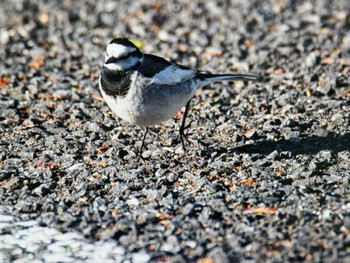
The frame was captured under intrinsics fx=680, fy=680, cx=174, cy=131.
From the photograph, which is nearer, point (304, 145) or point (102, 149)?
point (304, 145)

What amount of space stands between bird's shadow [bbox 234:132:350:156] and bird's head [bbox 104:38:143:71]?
137cm

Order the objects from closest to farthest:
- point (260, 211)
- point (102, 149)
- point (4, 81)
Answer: point (260, 211) < point (102, 149) < point (4, 81)

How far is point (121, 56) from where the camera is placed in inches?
243

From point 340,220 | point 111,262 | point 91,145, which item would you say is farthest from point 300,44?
point 111,262

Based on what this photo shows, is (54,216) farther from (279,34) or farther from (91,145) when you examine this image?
(279,34)

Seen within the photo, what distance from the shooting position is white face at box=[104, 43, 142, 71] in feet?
20.3

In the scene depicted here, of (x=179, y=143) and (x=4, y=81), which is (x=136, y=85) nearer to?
(x=179, y=143)

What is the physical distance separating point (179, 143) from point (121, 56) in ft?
4.10

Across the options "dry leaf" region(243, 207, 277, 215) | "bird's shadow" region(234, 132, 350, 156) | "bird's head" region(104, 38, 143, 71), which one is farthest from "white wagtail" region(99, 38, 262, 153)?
"dry leaf" region(243, 207, 277, 215)

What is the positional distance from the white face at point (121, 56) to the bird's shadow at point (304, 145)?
4.55 ft

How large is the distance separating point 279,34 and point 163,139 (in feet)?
11.4

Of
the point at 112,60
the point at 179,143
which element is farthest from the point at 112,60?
the point at 179,143

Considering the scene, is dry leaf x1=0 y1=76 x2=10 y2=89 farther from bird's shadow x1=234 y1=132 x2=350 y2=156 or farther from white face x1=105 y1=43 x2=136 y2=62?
bird's shadow x1=234 y1=132 x2=350 y2=156

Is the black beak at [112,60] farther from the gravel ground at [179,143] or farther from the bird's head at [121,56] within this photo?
the gravel ground at [179,143]
